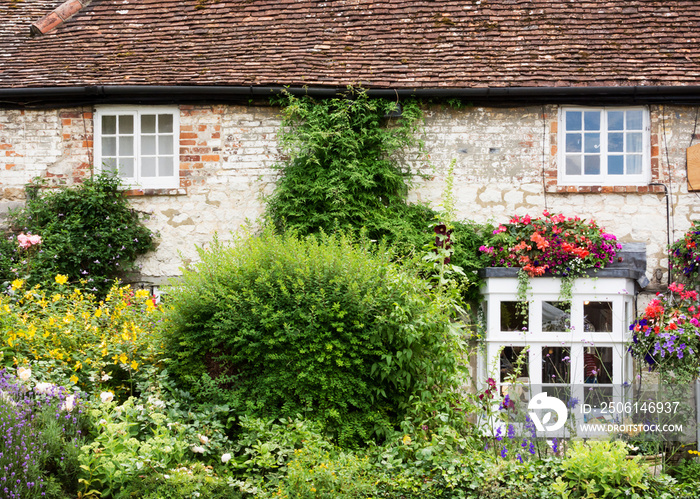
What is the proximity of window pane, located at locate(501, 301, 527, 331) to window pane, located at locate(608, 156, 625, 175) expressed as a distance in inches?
90.1

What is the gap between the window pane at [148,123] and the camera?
8938mm

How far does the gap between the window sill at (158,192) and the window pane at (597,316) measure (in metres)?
5.40

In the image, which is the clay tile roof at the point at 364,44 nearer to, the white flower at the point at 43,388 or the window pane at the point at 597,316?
the window pane at the point at 597,316

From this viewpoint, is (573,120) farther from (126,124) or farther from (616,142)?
(126,124)

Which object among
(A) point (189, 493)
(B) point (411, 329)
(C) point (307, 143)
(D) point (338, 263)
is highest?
(C) point (307, 143)

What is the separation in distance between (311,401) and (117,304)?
8.45ft

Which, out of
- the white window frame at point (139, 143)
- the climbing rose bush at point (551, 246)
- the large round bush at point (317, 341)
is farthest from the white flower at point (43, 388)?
the climbing rose bush at point (551, 246)

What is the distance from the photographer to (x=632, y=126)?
8.52 metres

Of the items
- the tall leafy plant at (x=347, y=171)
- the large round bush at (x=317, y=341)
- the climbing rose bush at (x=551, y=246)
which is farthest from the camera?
the tall leafy plant at (x=347, y=171)

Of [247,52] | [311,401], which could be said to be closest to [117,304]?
[311,401]

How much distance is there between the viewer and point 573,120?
8.56 metres

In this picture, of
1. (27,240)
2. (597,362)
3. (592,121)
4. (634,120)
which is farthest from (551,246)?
(27,240)

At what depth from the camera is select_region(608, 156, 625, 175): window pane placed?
28.0ft

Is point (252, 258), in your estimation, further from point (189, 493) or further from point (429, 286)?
point (189, 493)
